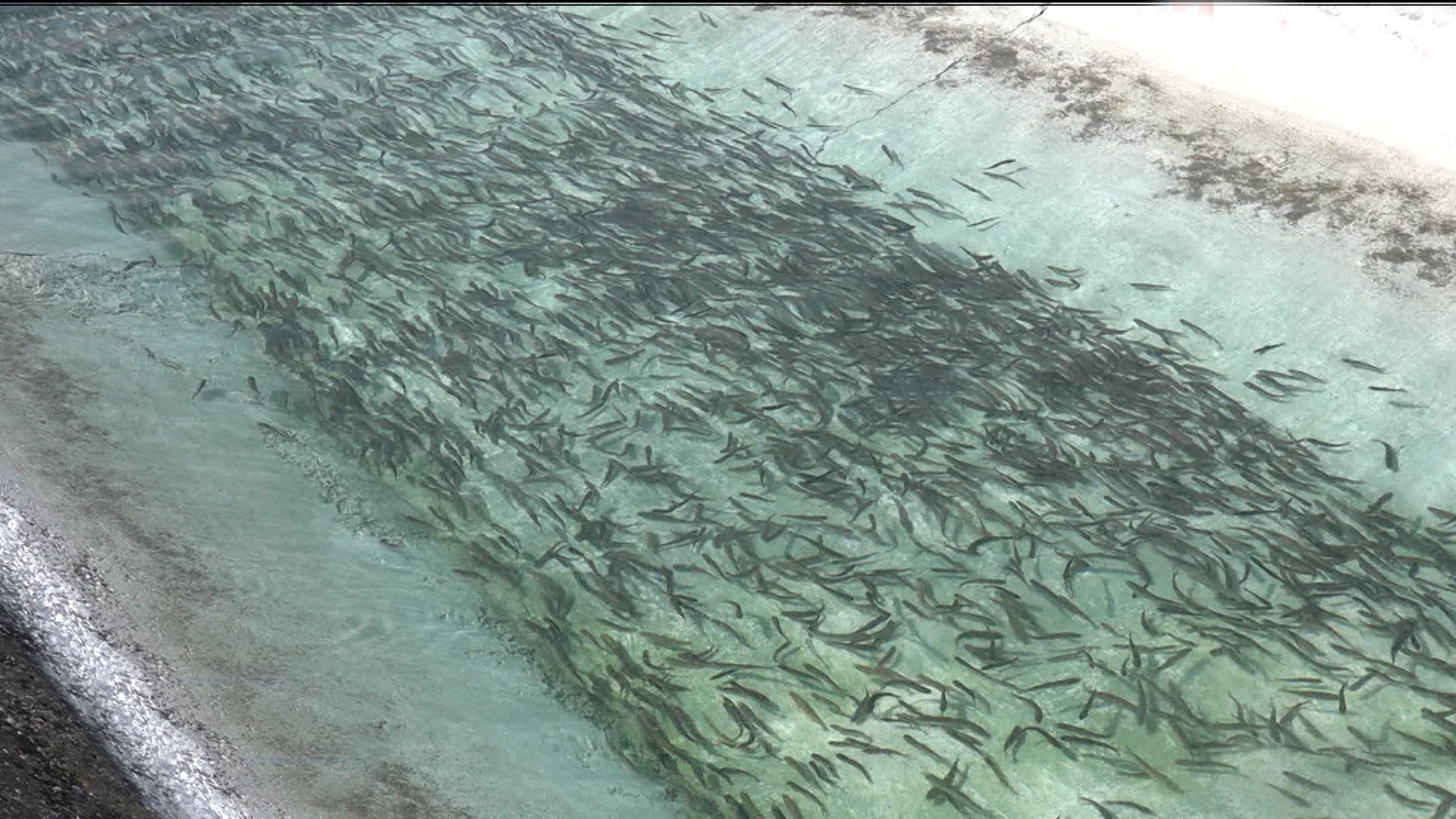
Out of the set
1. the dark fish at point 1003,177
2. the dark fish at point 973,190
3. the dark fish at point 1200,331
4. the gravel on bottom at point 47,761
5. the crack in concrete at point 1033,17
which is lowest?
the gravel on bottom at point 47,761

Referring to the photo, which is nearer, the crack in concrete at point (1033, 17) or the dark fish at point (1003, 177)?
the dark fish at point (1003, 177)

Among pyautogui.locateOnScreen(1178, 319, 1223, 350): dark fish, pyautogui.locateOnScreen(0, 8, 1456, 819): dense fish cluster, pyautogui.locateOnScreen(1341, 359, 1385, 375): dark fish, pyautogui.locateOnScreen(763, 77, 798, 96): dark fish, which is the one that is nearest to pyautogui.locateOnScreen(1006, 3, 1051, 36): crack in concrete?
pyautogui.locateOnScreen(763, 77, 798, 96): dark fish

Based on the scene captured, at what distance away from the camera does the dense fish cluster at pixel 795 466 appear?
213 inches

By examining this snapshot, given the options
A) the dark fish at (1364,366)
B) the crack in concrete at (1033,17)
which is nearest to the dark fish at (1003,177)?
the crack in concrete at (1033,17)

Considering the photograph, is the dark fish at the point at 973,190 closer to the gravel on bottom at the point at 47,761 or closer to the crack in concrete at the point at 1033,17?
the crack in concrete at the point at 1033,17

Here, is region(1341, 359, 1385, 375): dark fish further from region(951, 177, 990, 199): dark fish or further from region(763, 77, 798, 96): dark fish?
region(763, 77, 798, 96): dark fish

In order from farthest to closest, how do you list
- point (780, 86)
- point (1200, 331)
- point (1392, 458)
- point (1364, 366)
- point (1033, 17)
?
point (1033, 17) < point (780, 86) < point (1200, 331) < point (1364, 366) < point (1392, 458)

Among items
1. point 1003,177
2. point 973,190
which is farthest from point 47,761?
point 1003,177

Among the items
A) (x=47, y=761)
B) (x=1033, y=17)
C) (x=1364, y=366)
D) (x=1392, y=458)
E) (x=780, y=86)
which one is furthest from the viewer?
(x=1033, y=17)

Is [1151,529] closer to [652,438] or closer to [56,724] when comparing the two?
[652,438]

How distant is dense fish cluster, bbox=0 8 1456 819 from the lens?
17.7 feet

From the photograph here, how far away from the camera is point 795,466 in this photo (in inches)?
267

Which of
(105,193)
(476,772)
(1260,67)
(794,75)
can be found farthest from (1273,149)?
(105,193)

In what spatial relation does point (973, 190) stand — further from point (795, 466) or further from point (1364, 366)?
point (795, 466)
